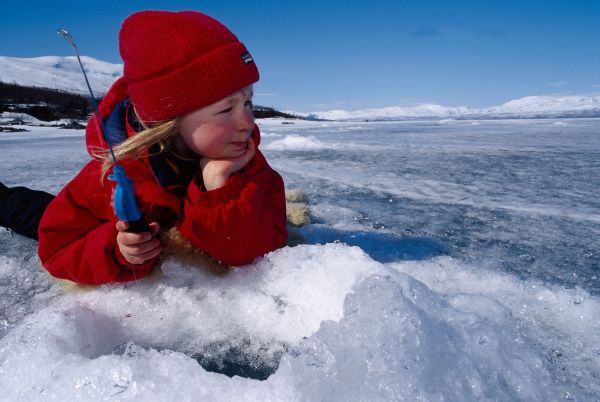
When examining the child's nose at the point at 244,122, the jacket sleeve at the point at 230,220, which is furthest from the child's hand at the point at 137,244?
the child's nose at the point at 244,122

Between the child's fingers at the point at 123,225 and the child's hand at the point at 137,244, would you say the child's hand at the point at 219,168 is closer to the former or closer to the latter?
the child's hand at the point at 137,244

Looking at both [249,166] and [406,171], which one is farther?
[406,171]

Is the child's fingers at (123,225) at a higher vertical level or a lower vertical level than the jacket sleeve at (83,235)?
higher

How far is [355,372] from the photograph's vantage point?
0.80 meters

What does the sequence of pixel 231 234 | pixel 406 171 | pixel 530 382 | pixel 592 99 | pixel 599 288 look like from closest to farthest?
pixel 530 382
pixel 231 234
pixel 599 288
pixel 406 171
pixel 592 99

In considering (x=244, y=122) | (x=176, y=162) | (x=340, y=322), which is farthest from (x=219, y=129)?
(x=340, y=322)

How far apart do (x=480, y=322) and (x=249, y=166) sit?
85 centimetres

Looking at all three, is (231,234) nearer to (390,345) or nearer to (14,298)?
(390,345)

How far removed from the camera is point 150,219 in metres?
1.39

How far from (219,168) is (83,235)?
1.86 ft

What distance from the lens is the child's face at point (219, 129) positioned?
51.7 inches

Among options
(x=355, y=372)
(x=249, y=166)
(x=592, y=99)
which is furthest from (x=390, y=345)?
(x=592, y=99)

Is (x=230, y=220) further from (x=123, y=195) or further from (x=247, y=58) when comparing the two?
(x=247, y=58)

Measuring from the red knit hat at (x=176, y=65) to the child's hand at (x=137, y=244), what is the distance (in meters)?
0.40
